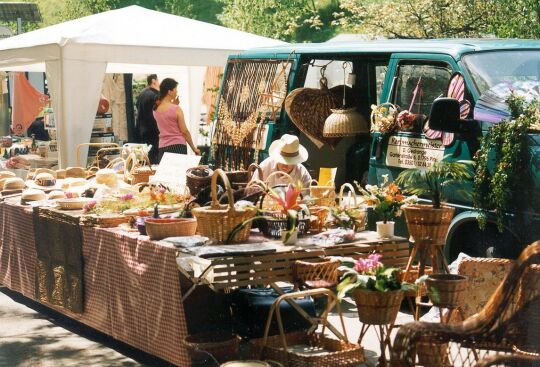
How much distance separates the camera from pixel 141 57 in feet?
40.1

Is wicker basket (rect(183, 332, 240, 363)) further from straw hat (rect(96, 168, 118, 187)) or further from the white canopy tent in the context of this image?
the white canopy tent

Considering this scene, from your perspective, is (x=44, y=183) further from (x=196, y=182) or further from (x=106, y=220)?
(x=196, y=182)

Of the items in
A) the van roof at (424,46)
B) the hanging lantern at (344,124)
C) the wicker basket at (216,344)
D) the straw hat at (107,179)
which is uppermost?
the van roof at (424,46)

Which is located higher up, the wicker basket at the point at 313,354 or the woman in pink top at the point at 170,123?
the woman in pink top at the point at 170,123

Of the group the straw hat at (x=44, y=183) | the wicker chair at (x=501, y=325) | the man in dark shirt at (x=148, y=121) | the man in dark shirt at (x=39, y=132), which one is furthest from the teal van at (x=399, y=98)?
the man in dark shirt at (x=39, y=132)

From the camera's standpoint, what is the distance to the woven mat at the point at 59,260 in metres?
7.46

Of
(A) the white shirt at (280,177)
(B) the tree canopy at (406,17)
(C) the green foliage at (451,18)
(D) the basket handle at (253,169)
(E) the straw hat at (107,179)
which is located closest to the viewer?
(D) the basket handle at (253,169)

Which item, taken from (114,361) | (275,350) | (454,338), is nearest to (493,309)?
(454,338)

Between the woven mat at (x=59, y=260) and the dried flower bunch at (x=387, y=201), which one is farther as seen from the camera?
the woven mat at (x=59, y=260)

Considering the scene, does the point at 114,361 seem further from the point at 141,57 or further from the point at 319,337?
the point at 141,57

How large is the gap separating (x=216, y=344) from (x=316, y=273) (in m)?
0.72

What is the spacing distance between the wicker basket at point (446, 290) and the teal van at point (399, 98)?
155cm

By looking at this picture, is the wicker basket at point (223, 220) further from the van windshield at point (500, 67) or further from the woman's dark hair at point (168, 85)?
the woman's dark hair at point (168, 85)

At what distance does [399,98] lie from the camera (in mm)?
8172
